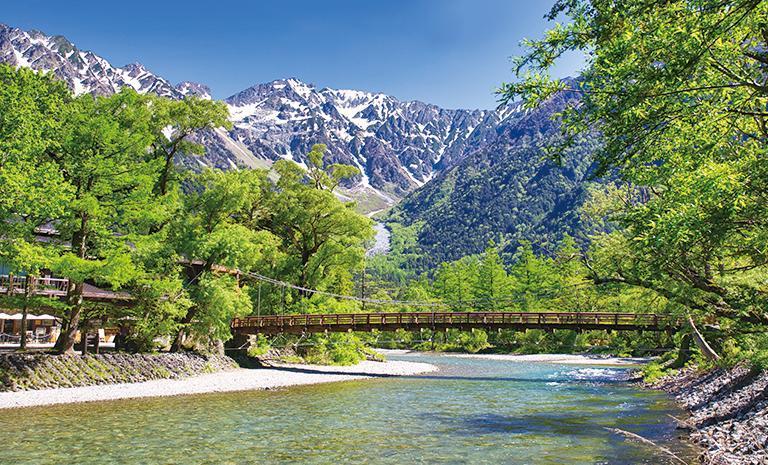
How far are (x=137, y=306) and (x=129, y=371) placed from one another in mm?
3042

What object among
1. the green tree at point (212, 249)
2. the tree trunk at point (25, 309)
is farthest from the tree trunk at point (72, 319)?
the green tree at point (212, 249)

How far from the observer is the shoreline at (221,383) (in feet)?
62.5

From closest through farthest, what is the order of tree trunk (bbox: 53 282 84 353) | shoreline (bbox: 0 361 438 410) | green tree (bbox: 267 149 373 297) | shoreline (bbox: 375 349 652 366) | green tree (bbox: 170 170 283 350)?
shoreline (bbox: 0 361 438 410) < tree trunk (bbox: 53 282 84 353) < green tree (bbox: 170 170 283 350) < green tree (bbox: 267 149 373 297) < shoreline (bbox: 375 349 652 366)

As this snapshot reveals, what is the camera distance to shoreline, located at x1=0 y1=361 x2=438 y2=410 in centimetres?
1905

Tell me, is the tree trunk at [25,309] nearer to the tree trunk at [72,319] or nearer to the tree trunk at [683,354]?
the tree trunk at [72,319]

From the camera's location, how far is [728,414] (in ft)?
48.3

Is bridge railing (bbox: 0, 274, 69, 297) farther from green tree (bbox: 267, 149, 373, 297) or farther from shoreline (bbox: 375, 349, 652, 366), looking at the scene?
shoreline (bbox: 375, 349, 652, 366)

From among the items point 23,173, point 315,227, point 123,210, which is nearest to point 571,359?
point 315,227

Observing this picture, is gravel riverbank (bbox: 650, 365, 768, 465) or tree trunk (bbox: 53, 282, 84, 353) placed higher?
tree trunk (bbox: 53, 282, 84, 353)

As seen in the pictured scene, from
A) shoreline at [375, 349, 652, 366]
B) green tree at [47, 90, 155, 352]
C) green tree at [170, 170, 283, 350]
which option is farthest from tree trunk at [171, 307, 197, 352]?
shoreline at [375, 349, 652, 366]

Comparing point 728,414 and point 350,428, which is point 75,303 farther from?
point 728,414

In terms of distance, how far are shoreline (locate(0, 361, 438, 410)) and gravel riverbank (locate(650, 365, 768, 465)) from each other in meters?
16.8

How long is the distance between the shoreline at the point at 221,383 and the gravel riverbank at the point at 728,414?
16.8 metres

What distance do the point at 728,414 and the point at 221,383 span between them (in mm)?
19910
